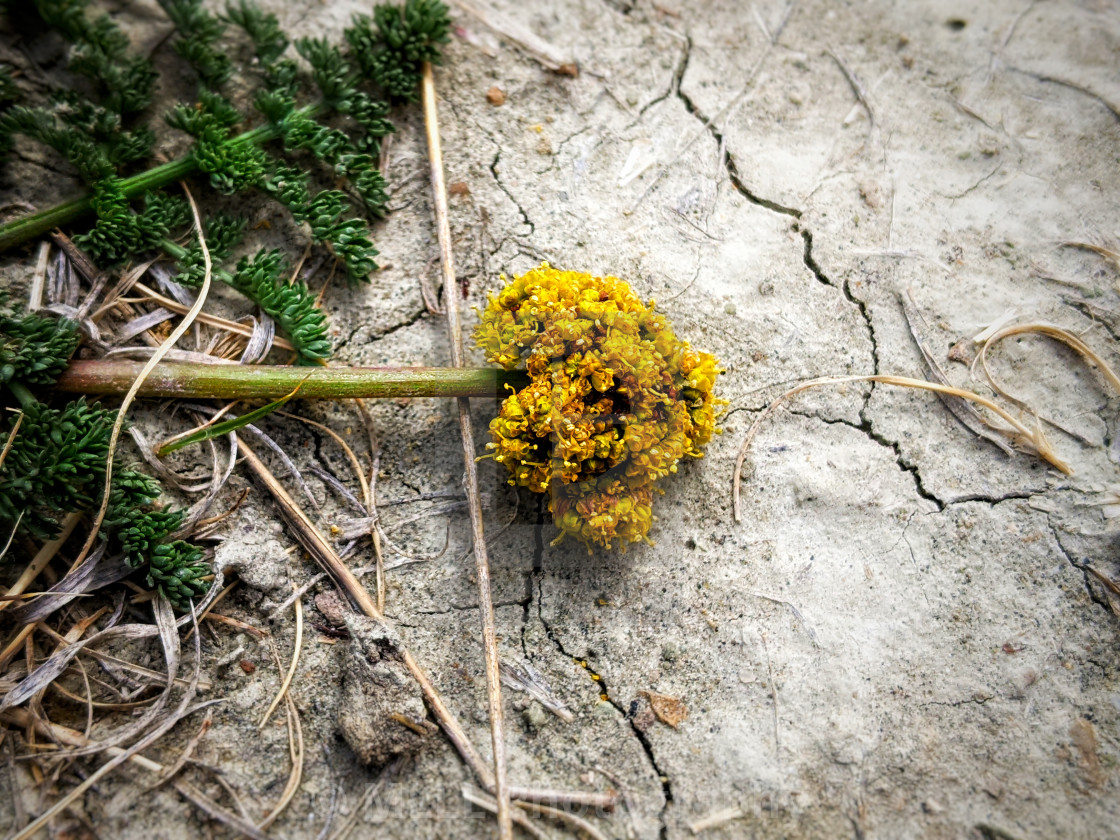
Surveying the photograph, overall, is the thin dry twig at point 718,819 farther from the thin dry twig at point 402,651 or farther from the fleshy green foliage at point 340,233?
the fleshy green foliage at point 340,233

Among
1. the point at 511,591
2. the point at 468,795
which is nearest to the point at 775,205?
the point at 511,591

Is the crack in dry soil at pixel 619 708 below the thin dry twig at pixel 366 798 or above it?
above

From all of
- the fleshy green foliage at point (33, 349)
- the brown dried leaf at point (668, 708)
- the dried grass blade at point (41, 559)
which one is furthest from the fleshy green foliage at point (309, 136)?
the brown dried leaf at point (668, 708)

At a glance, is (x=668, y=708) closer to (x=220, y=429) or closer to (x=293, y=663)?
(x=293, y=663)

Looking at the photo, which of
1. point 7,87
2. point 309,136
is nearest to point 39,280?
point 7,87

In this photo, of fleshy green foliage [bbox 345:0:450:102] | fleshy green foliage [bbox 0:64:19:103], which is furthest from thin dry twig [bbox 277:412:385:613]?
fleshy green foliage [bbox 0:64:19:103]

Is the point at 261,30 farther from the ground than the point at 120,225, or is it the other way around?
the point at 261,30
